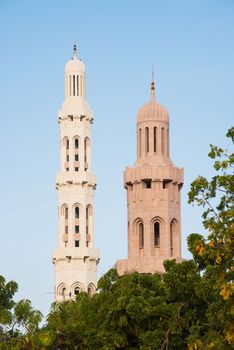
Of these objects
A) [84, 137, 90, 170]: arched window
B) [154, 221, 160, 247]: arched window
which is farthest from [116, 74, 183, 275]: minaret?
[84, 137, 90, 170]: arched window

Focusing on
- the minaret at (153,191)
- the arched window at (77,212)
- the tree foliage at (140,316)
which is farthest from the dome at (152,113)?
the tree foliage at (140,316)

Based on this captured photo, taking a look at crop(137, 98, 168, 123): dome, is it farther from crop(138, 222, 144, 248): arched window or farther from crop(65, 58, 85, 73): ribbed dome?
crop(65, 58, 85, 73): ribbed dome

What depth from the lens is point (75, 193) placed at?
11575cm

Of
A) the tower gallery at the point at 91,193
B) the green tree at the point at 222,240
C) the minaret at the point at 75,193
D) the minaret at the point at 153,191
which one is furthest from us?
the minaret at the point at 75,193

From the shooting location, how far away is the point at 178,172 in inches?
3804

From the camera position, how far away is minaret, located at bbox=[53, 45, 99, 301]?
4483 inches

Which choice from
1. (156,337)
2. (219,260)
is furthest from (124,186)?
(219,260)

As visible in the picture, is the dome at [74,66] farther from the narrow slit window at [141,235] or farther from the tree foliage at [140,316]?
the tree foliage at [140,316]

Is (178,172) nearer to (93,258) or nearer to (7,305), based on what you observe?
(93,258)

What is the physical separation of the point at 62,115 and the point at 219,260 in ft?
256

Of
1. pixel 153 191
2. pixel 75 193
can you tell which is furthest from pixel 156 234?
pixel 75 193

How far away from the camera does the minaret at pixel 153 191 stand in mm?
94750

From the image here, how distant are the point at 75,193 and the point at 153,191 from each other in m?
20.8

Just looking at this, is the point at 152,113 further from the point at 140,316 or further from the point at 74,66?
the point at 140,316
